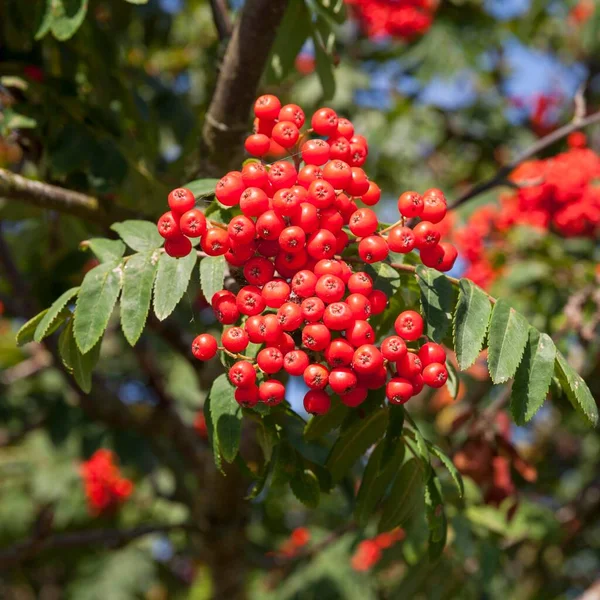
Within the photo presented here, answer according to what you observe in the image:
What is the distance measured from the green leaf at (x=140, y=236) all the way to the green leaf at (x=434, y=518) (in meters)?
0.89

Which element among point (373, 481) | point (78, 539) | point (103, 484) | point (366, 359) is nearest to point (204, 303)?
point (78, 539)

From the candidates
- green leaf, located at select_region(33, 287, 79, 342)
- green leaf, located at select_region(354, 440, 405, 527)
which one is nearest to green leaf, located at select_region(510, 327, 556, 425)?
green leaf, located at select_region(354, 440, 405, 527)

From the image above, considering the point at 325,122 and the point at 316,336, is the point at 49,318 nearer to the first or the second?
the point at 316,336

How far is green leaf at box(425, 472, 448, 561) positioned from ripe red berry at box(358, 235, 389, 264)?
57 centimetres

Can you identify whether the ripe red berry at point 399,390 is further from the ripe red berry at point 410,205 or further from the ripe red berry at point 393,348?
the ripe red berry at point 410,205

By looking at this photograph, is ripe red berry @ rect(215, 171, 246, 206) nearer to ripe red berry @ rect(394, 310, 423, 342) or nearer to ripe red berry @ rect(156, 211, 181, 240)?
ripe red berry @ rect(156, 211, 181, 240)

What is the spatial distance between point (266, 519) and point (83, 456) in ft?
3.67

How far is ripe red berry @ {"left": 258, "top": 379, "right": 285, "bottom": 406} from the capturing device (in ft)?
5.34

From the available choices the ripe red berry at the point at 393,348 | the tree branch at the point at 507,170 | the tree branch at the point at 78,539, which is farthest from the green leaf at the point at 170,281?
the tree branch at the point at 78,539

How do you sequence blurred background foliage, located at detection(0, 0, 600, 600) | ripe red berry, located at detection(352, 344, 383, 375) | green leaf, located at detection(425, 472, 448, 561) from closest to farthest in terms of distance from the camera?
ripe red berry, located at detection(352, 344, 383, 375) < green leaf, located at detection(425, 472, 448, 561) < blurred background foliage, located at detection(0, 0, 600, 600)

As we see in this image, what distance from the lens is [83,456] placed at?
4.19m

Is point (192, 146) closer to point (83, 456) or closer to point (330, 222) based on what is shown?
point (330, 222)

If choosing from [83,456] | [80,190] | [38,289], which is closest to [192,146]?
[80,190]

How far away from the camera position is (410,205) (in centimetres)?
175
